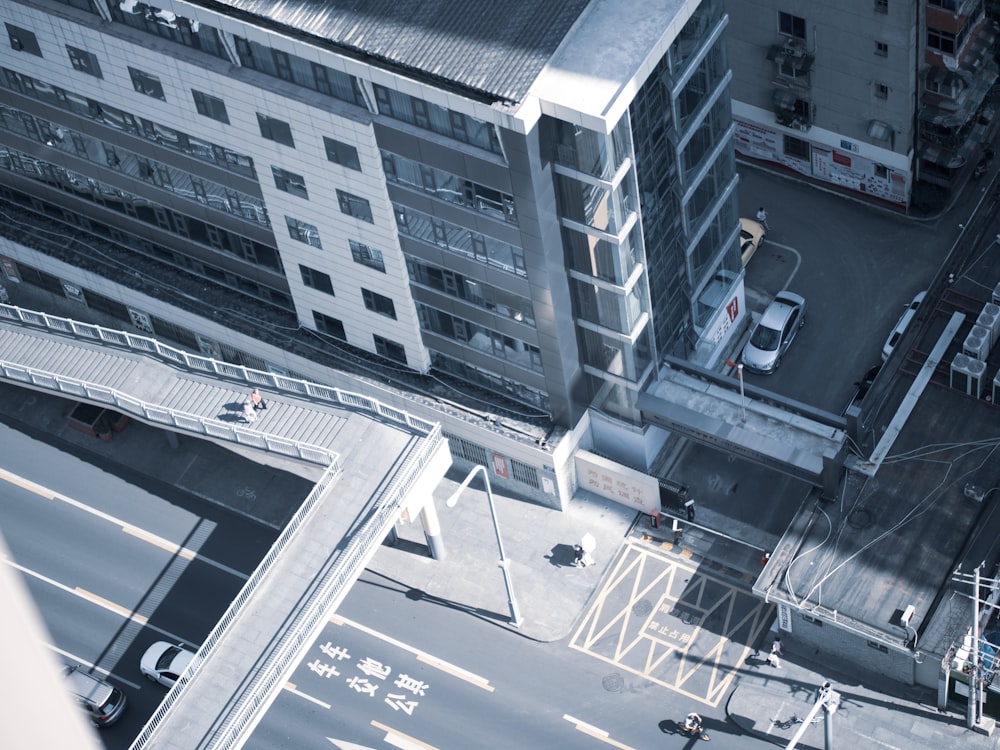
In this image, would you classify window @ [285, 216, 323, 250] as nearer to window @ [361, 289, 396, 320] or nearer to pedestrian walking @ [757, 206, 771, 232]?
window @ [361, 289, 396, 320]

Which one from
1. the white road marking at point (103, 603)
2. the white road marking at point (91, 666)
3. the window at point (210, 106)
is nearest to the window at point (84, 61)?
the window at point (210, 106)

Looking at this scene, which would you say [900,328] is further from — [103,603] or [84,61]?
[103,603]

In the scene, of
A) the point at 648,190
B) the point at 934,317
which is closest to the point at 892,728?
the point at 934,317

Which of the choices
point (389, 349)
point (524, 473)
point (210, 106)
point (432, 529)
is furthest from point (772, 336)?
point (210, 106)

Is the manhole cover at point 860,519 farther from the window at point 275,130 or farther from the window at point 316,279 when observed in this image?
the window at point 275,130

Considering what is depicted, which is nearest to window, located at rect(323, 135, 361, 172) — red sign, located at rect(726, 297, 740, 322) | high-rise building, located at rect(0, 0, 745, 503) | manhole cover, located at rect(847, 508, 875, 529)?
high-rise building, located at rect(0, 0, 745, 503)

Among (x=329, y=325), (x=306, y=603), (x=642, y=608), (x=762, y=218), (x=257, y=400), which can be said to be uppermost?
(x=762, y=218)

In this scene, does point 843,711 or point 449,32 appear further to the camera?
point 843,711
